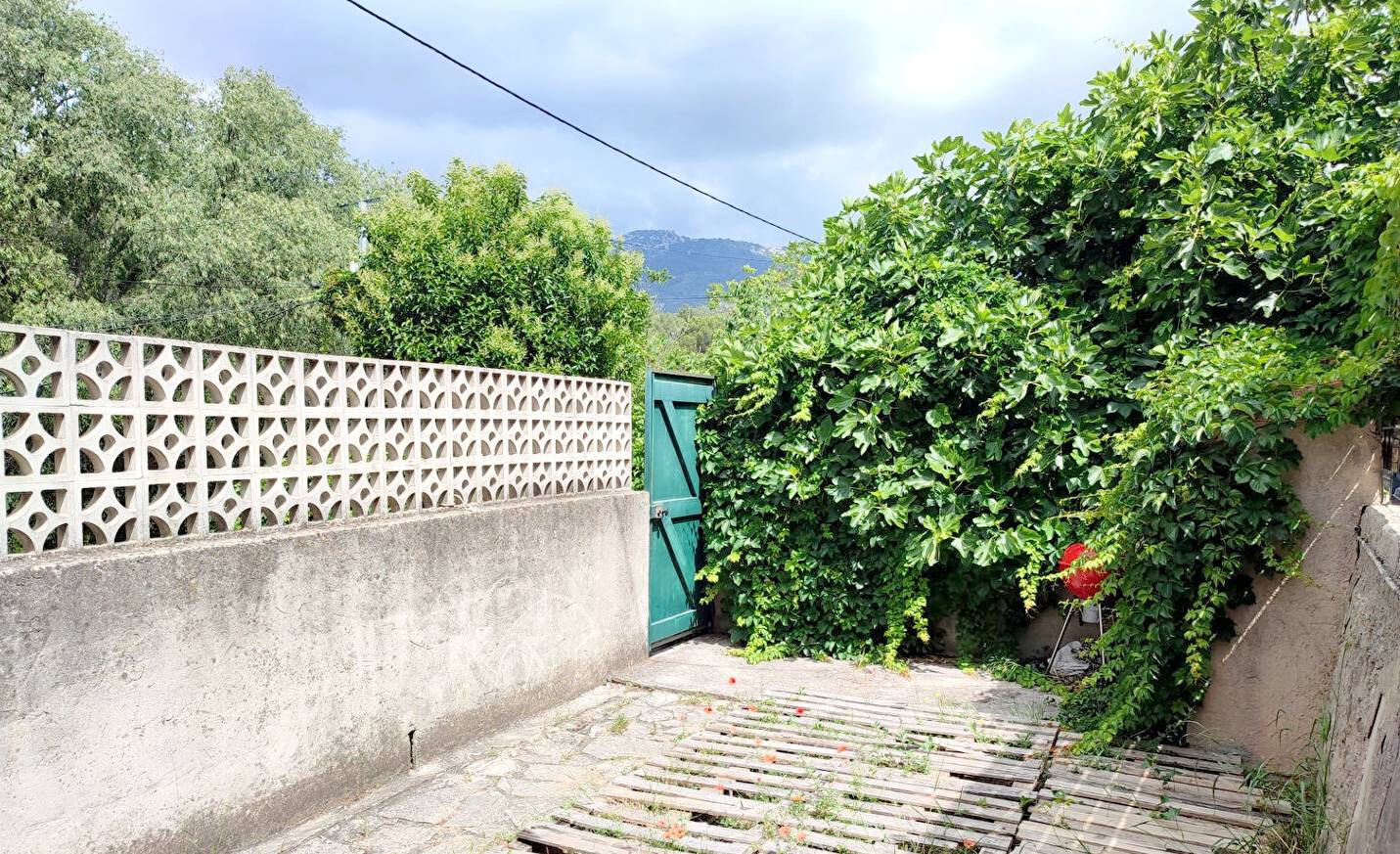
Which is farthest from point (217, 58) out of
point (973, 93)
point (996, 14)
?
point (996, 14)

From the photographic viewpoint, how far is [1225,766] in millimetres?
4008

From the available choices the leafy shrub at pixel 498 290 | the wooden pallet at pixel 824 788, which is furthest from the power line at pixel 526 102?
the wooden pallet at pixel 824 788

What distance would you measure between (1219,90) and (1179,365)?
1758 mm

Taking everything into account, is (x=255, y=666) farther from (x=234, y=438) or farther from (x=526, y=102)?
(x=526, y=102)

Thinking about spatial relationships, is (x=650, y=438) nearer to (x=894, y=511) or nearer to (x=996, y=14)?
(x=894, y=511)

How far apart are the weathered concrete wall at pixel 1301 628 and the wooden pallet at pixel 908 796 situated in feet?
0.93

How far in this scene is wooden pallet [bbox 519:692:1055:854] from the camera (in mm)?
3299

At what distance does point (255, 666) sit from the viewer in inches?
132

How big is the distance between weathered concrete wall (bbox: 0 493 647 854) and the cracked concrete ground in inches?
6.2

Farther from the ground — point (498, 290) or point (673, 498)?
point (498, 290)

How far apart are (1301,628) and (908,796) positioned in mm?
2100

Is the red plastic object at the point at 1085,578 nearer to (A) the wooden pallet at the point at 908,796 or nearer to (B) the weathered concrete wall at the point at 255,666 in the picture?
(A) the wooden pallet at the point at 908,796

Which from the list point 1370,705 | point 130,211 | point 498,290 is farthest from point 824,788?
point 130,211

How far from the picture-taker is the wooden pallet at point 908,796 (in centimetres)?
328
